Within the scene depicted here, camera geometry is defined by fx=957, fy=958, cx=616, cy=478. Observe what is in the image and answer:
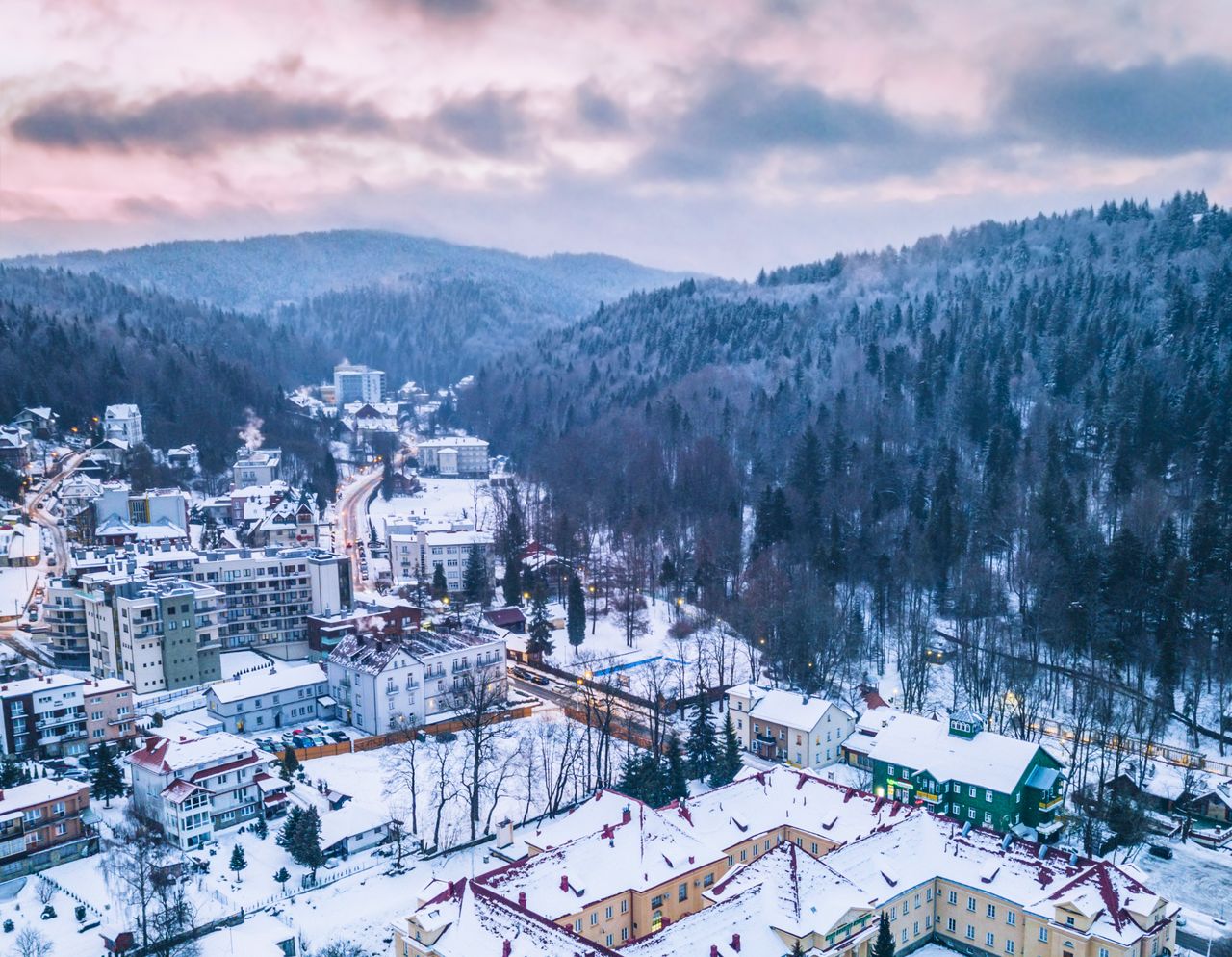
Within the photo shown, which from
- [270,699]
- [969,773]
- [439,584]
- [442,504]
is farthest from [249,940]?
[442,504]

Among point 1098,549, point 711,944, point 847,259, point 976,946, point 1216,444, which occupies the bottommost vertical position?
point 976,946

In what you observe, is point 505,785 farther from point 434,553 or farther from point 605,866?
point 434,553

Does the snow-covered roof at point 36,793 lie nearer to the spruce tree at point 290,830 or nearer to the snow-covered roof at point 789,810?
the spruce tree at point 290,830

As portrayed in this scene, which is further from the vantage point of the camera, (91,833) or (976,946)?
(91,833)

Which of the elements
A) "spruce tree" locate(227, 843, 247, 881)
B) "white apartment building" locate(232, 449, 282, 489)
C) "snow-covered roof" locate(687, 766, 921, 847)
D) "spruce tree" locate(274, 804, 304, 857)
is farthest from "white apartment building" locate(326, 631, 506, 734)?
"white apartment building" locate(232, 449, 282, 489)

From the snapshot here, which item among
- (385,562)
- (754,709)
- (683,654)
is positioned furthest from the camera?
(385,562)

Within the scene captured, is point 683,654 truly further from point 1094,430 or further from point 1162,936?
point 1094,430

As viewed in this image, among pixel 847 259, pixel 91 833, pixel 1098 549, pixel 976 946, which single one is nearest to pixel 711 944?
pixel 976 946

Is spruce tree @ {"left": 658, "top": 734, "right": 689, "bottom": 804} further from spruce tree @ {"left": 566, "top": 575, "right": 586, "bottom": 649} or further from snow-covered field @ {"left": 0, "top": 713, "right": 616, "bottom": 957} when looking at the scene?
spruce tree @ {"left": 566, "top": 575, "right": 586, "bottom": 649}
